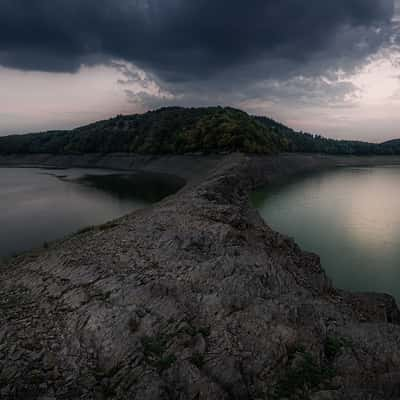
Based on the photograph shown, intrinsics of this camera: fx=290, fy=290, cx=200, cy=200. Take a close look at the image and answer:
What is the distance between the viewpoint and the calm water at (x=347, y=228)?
13.8 meters

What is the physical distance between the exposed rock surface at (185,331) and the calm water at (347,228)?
4115mm

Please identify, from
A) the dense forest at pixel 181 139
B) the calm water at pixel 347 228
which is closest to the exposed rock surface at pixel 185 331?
the calm water at pixel 347 228

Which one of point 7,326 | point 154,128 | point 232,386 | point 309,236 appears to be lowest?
point 309,236

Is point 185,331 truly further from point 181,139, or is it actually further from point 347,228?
point 181,139

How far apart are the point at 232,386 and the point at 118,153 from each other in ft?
296

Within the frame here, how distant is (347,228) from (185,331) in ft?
61.1

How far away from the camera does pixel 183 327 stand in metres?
6.51

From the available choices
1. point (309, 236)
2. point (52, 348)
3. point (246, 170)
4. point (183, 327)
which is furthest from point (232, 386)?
point (246, 170)

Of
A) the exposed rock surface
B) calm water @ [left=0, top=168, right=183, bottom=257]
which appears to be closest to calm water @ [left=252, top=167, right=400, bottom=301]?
the exposed rock surface

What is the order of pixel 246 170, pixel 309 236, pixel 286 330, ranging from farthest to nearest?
pixel 246 170 < pixel 309 236 < pixel 286 330

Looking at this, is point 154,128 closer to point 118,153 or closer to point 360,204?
point 118,153

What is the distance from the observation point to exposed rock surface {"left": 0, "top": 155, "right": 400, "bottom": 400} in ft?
17.0

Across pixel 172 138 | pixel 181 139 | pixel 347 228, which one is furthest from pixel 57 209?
pixel 172 138

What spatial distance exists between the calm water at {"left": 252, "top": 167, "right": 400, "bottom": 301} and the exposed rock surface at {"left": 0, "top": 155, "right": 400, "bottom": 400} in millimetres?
4115
